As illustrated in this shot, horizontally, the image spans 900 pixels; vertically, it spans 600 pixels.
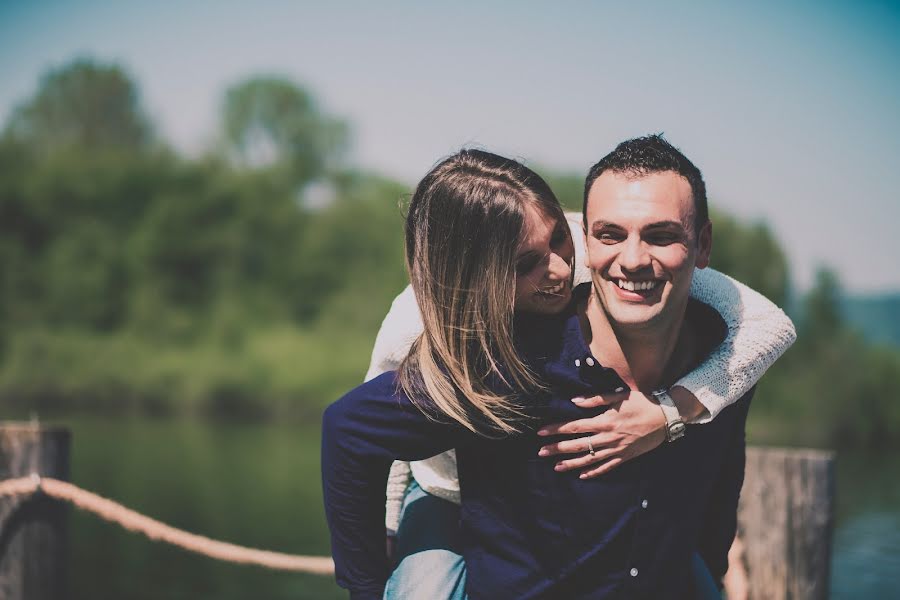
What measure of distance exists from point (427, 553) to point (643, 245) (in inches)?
37.5

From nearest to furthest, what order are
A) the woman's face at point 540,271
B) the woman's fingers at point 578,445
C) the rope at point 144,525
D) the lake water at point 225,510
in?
1. the woman's fingers at point 578,445
2. the woman's face at point 540,271
3. the rope at point 144,525
4. the lake water at point 225,510

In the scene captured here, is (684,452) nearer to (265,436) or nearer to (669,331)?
(669,331)

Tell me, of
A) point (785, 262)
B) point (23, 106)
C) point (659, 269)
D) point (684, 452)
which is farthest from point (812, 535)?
point (23, 106)

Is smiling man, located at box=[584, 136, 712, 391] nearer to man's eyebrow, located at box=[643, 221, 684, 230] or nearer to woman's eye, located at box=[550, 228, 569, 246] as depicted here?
man's eyebrow, located at box=[643, 221, 684, 230]

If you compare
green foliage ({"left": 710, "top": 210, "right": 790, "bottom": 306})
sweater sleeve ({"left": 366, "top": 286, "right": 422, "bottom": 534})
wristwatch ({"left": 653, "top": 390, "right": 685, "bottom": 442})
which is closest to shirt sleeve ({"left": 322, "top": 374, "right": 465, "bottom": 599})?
sweater sleeve ({"left": 366, "top": 286, "right": 422, "bottom": 534})

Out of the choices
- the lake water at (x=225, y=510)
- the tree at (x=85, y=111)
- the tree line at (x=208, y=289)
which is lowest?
the lake water at (x=225, y=510)

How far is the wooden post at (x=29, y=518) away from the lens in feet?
10.9

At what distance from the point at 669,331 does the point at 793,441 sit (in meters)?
27.8

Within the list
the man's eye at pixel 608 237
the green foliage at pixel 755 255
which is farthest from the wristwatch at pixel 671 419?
the green foliage at pixel 755 255

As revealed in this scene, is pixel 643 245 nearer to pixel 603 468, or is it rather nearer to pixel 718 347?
pixel 718 347

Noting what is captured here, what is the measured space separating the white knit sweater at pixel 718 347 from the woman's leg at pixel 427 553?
0.05 meters

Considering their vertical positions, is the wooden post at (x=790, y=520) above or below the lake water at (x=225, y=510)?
Result: above

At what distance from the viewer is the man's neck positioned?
2.32m

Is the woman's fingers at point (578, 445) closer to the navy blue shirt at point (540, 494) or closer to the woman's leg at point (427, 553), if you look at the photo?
the navy blue shirt at point (540, 494)
